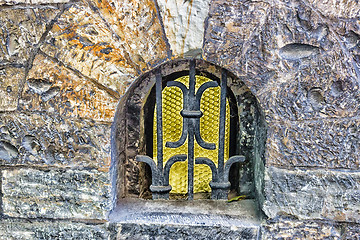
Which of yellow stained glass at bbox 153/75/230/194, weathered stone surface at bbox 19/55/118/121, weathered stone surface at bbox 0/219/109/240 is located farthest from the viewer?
yellow stained glass at bbox 153/75/230/194

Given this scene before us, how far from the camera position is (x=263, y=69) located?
48.8 inches

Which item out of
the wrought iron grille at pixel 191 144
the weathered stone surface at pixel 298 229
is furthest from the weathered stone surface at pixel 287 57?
the weathered stone surface at pixel 298 229

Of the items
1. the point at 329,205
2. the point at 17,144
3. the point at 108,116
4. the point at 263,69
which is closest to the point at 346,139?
the point at 329,205

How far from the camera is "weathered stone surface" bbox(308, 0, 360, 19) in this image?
3.82ft

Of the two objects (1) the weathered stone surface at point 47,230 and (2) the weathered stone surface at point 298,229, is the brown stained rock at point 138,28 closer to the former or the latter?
(1) the weathered stone surface at point 47,230

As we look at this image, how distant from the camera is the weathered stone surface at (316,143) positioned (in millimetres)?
1255

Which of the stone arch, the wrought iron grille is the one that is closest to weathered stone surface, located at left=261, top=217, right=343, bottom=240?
the stone arch

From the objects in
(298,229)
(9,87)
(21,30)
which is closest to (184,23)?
(21,30)

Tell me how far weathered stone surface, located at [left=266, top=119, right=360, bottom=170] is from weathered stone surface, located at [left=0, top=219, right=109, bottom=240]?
90cm

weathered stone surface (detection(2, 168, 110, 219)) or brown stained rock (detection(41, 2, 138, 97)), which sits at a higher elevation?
brown stained rock (detection(41, 2, 138, 97))

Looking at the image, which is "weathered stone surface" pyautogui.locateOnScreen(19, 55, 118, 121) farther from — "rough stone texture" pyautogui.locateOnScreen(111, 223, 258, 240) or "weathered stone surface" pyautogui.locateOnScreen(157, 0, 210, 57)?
"rough stone texture" pyautogui.locateOnScreen(111, 223, 258, 240)

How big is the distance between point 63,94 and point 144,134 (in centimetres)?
47

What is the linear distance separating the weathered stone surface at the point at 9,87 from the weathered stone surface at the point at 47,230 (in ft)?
1.87

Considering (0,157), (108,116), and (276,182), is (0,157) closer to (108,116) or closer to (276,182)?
(108,116)
